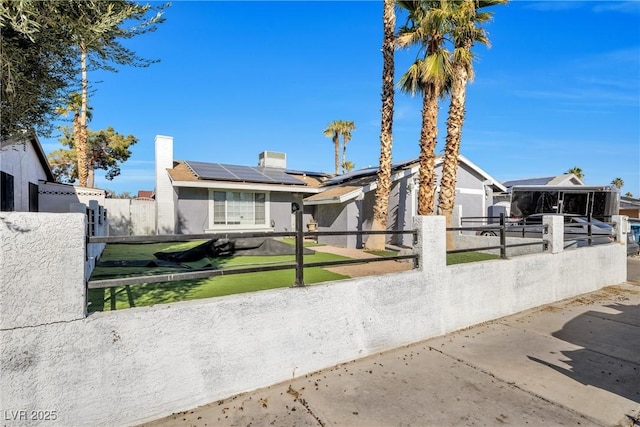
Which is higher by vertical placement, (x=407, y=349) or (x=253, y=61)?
(x=253, y=61)

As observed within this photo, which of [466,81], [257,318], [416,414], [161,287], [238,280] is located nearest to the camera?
[416,414]

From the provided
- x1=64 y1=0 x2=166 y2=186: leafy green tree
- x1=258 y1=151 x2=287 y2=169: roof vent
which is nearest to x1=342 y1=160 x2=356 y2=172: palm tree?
x1=258 y1=151 x2=287 y2=169: roof vent

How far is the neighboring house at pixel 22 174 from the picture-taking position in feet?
28.9

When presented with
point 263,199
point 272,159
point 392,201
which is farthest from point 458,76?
point 272,159

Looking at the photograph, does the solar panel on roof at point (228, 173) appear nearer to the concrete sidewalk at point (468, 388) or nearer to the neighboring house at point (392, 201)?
the neighboring house at point (392, 201)

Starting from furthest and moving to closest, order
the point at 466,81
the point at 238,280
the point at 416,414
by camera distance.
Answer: the point at 466,81 < the point at 238,280 < the point at 416,414

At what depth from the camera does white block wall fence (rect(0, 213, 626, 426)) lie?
2.50 metres

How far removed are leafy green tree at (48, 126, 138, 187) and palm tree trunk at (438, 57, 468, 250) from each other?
91.3ft

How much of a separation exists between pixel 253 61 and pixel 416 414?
14.8m

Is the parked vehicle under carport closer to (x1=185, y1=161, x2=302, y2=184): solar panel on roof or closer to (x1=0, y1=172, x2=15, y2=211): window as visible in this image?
(x1=185, y1=161, x2=302, y2=184): solar panel on roof

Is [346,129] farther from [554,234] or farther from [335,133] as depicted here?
[554,234]

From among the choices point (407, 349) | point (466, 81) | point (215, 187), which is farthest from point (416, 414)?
point (215, 187)

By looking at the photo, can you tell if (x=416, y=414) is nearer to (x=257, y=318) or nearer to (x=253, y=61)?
(x=257, y=318)

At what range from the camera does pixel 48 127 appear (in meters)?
4.80
